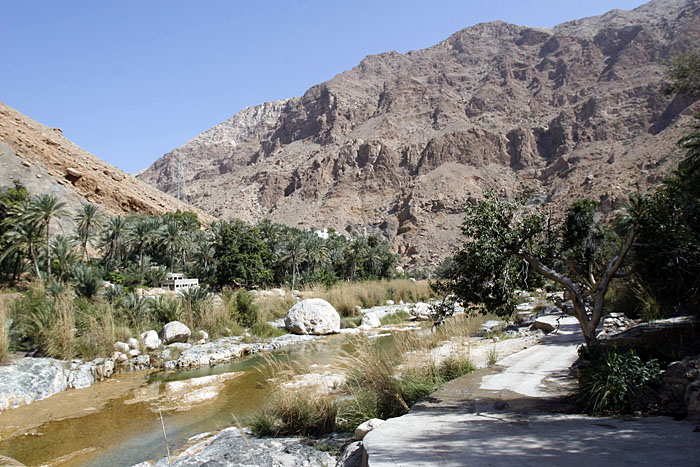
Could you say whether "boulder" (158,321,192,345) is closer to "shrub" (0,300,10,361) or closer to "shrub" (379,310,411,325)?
"shrub" (0,300,10,361)

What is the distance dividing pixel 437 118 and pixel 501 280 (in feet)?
425

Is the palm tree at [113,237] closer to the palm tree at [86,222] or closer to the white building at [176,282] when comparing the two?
the palm tree at [86,222]

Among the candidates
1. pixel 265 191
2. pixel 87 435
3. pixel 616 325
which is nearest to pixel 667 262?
pixel 616 325

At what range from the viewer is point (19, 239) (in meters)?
26.2

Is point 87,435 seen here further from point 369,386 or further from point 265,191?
point 265,191

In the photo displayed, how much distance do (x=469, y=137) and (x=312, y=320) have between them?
102 meters

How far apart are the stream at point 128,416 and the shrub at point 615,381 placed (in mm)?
3437

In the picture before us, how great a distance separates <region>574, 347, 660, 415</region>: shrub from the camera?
16.3 ft

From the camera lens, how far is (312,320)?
65.6ft

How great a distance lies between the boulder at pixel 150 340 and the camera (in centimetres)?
1469

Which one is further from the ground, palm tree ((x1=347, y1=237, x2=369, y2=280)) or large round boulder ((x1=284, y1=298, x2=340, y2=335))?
palm tree ((x1=347, y1=237, x2=369, y2=280))

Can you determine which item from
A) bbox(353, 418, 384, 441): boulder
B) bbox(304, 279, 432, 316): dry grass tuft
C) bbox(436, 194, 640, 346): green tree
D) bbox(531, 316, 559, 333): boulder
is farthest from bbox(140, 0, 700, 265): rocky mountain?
bbox(353, 418, 384, 441): boulder

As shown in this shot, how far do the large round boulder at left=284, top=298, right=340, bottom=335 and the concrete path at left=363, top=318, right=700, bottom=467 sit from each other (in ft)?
45.0

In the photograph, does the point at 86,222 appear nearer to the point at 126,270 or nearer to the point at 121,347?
the point at 126,270
